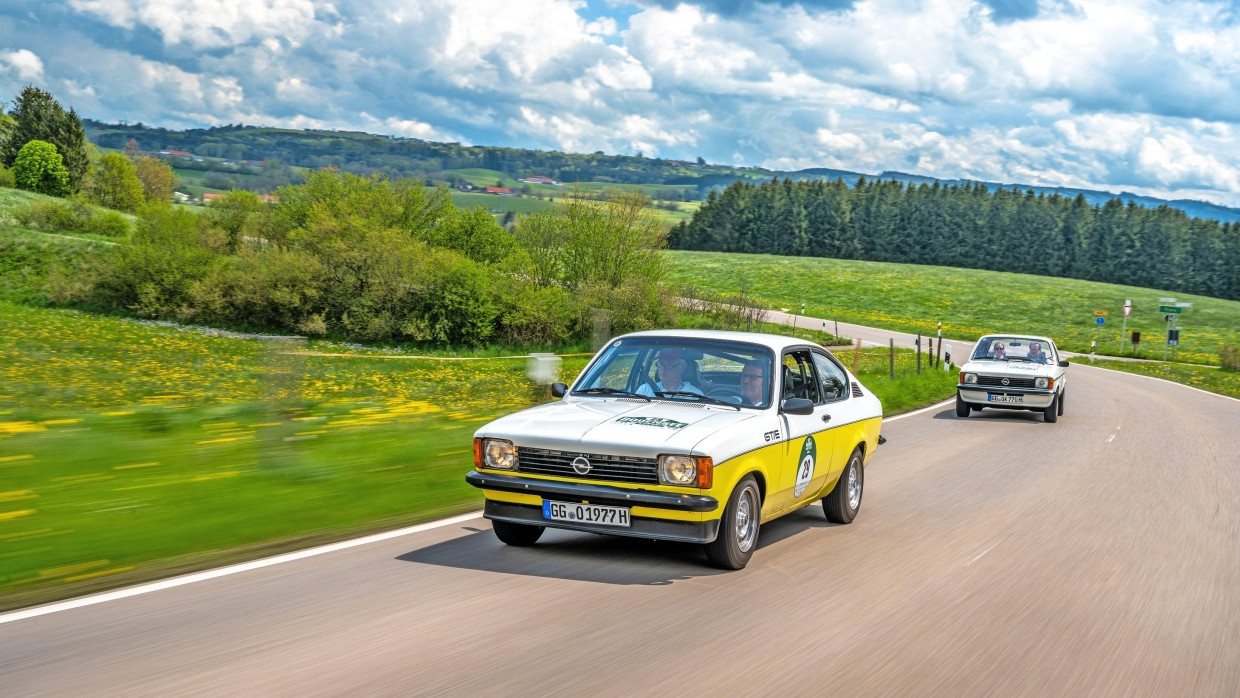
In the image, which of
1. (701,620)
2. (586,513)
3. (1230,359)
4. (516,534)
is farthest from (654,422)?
(1230,359)

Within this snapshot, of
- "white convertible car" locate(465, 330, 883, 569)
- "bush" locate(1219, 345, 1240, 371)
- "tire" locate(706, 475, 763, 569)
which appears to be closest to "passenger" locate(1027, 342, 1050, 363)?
"white convertible car" locate(465, 330, 883, 569)

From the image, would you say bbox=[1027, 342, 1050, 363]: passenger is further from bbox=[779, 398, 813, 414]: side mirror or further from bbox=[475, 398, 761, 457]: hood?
bbox=[475, 398, 761, 457]: hood

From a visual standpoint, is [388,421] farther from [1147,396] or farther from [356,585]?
[1147,396]

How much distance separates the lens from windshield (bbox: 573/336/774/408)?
7.84 m

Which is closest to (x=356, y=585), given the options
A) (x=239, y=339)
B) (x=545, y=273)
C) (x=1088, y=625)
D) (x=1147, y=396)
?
(x=1088, y=625)

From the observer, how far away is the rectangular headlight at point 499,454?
6.93 metres

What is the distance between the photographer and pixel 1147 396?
30.5 m

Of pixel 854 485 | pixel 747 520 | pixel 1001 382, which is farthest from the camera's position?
pixel 1001 382

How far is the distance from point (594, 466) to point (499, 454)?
0.69 meters

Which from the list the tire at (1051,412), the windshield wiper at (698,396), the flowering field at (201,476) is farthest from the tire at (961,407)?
the windshield wiper at (698,396)

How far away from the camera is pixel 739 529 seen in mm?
7059

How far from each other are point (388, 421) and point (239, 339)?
139ft

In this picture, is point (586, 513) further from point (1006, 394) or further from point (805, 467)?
point (1006, 394)

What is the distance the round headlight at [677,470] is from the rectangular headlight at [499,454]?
1.01 metres
